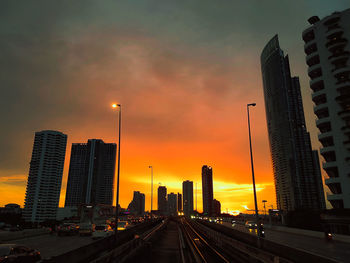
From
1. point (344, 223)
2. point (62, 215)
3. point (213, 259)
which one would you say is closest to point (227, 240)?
point (213, 259)

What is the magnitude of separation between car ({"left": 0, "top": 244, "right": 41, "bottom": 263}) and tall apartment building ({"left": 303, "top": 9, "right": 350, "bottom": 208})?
6721cm

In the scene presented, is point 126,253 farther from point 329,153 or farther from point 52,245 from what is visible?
point 329,153

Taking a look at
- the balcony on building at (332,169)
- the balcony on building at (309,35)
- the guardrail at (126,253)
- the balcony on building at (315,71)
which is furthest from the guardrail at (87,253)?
the balcony on building at (309,35)

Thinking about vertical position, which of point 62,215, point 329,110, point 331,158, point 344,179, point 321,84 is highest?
point 321,84

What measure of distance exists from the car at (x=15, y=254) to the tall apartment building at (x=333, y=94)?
2646 inches

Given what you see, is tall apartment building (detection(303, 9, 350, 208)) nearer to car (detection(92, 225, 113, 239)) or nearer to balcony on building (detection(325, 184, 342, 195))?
balcony on building (detection(325, 184, 342, 195))

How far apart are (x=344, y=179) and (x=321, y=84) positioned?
92.6 ft

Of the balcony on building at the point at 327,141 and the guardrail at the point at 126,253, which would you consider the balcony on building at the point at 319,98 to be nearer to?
the balcony on building at the point at 327,141

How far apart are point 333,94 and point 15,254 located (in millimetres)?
76813

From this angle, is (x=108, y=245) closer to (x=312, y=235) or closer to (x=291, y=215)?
(x=312, y=235)

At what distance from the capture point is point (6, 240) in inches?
1037

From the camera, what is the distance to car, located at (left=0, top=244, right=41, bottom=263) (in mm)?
11775

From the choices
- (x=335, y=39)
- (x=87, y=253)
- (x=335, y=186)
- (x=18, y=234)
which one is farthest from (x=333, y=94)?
(x=18, y=234)

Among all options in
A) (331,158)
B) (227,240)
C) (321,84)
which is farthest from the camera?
(321,84)
